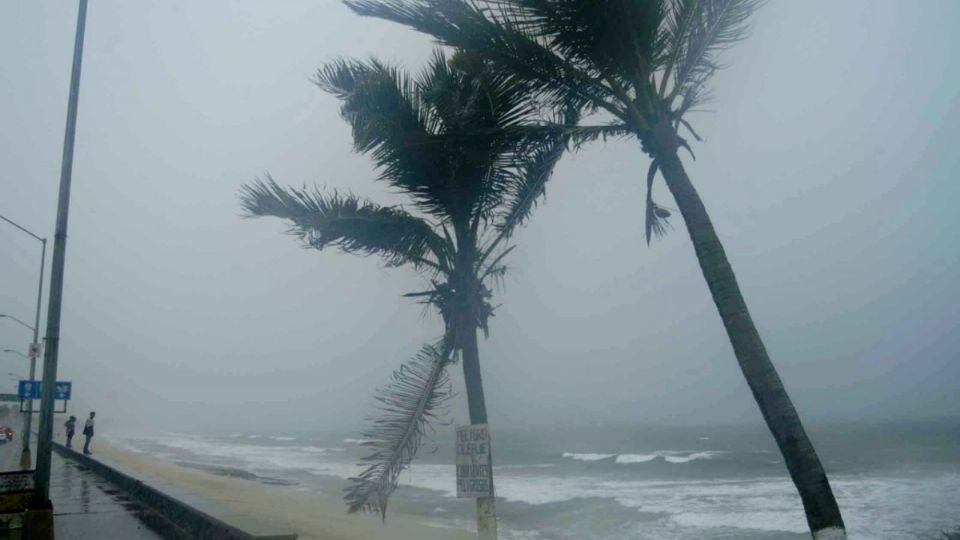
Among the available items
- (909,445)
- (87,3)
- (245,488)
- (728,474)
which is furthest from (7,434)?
(909,445)

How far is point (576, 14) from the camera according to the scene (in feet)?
17.9

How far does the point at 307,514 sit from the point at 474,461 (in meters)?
16.9

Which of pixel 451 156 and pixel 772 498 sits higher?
pixel 451 156

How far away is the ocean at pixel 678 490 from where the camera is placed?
20000mm

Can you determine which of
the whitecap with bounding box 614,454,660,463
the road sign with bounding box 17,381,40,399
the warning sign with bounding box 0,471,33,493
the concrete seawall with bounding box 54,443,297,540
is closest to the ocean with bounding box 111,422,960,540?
the whitecap with bounding box 614,454,660,463

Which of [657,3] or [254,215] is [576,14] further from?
[254,215]

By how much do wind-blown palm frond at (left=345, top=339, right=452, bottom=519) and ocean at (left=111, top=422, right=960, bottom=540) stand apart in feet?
1.72

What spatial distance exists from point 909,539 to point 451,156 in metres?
15.4

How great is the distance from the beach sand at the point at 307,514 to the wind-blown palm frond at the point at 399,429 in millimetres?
5449

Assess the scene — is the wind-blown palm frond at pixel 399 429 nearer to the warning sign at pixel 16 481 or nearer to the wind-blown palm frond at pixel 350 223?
the wind-blown palm frond at pixel 350 223

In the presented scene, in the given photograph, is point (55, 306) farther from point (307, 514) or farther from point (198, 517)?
point (307, 514)

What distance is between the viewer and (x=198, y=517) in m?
8.35

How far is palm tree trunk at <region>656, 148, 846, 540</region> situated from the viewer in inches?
172

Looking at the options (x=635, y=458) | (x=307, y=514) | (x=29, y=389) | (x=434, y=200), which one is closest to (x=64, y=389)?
(x=29, y=389)
